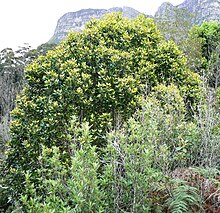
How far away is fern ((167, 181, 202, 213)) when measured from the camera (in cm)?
262

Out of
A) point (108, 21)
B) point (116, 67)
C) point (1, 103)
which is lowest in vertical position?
point (1, 103)

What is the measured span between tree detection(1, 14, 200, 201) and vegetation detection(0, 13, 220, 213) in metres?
0.02

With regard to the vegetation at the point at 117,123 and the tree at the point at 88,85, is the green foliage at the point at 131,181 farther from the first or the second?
the tree at the point at 88,85

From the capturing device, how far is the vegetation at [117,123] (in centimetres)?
285

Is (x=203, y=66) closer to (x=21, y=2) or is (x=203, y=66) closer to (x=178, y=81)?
(x=178, y=81)

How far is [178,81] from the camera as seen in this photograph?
5527 millimetres

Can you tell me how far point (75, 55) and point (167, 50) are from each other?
1.79 m

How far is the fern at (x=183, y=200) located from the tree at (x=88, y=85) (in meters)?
1.59

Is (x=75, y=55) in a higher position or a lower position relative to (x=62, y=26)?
lower

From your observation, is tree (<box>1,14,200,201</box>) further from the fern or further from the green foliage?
the fern

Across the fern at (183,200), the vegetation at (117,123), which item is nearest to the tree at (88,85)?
the vegetation at (117,123)

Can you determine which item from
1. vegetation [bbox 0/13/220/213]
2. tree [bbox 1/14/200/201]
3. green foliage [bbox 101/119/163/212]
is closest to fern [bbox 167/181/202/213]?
vegetation [bbox 0/13/220/213]

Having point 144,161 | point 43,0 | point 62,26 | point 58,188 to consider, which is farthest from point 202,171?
point 62,26

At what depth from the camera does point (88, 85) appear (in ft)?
15.5
